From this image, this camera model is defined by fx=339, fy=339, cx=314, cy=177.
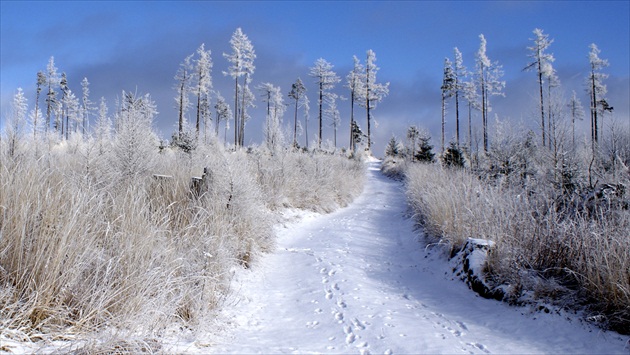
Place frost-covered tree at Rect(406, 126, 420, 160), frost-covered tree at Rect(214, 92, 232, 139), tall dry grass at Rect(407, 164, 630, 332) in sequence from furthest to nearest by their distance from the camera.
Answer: frost-covered tree at Rect(214, 92, 232, 139) < frost-covered tree at Rect(406, 126, 420, 160) < tall dry grass at Rect(407, 164, 630, 332)

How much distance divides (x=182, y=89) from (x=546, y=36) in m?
40.9

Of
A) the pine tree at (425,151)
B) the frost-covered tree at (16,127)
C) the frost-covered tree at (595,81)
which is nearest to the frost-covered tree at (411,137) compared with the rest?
the pine tree at (425,151)

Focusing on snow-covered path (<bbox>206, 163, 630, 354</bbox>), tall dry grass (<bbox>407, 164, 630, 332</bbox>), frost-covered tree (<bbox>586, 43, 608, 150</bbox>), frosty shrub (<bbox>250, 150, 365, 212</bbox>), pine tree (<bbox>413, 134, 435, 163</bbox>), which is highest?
frost-covered tree (<bbox>586, 43, 608, 150</bbox>)

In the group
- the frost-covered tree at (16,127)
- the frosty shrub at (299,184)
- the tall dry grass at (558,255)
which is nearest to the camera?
the tall dry grass at (558,255)

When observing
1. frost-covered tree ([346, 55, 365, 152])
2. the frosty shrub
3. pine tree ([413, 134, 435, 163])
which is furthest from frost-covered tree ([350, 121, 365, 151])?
the frosty shrub

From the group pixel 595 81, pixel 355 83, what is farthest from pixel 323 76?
pixel 595 81

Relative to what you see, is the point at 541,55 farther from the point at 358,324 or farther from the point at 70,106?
the point at 70,106

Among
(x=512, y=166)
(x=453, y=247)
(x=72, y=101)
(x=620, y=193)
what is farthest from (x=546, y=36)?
(x=72, y=101)

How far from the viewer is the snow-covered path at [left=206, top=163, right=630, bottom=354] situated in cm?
323

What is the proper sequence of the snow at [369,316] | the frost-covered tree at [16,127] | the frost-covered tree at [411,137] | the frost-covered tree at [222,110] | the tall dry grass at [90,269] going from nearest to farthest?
the tall dry grass at [90,269] → the snow at [369,316] → the frost-covered tree at [16,127] → the frost-covered tree at [411,137] → the frost-covered tree at [222,110]

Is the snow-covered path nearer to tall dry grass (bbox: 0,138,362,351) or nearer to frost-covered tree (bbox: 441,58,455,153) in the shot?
tall dry grass (bbox: 0,138,362,351)

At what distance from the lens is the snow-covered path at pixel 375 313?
3232mm

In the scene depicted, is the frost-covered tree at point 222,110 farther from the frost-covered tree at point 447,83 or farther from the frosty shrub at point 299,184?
the frosty shrub at point 299,184

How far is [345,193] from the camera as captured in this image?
15.1 metres
